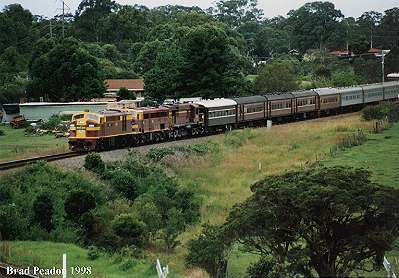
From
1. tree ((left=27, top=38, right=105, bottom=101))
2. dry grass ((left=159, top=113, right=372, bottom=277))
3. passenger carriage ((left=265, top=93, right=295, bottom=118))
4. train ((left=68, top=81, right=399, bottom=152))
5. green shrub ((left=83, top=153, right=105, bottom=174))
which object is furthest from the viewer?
tree ((left=27, top=38, right=105, bottom=101))

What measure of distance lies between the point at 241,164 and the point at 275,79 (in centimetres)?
1684

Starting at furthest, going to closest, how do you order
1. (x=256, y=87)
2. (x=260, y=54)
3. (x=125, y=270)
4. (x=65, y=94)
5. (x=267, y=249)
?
(x=260, y=54) < (x=256, y=87) < (x=65, y=94) < (x=125, y=270) < (x=267, y=249)

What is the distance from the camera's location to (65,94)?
31156 mm

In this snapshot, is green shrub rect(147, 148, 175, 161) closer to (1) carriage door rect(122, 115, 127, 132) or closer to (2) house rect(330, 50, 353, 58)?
(1) carriage door rect(122, 115, 127, 132)

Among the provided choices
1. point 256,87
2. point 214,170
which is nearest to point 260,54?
point 256,87

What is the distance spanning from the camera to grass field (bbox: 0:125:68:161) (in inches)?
743

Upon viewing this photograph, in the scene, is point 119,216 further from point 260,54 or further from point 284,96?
point 260,54

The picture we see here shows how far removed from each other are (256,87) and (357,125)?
464 inches

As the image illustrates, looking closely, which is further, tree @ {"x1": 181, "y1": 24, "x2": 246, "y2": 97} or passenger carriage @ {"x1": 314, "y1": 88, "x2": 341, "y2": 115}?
passenger carriage @ {"x1": 314, "y1": 88, "x2": 341, "y2": 115}

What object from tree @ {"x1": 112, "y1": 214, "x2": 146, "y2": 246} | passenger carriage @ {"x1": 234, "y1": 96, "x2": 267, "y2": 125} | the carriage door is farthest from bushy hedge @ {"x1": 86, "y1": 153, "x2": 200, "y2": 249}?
passenger carriage @ {"x1": 234, "y1": 96, "x2": 267, "y2": 125}

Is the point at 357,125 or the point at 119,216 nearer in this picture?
the point at 119,216

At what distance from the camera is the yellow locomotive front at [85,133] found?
63.3 feet

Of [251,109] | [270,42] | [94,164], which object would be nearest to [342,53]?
[270,42]

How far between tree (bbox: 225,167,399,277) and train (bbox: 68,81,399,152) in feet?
36.2
